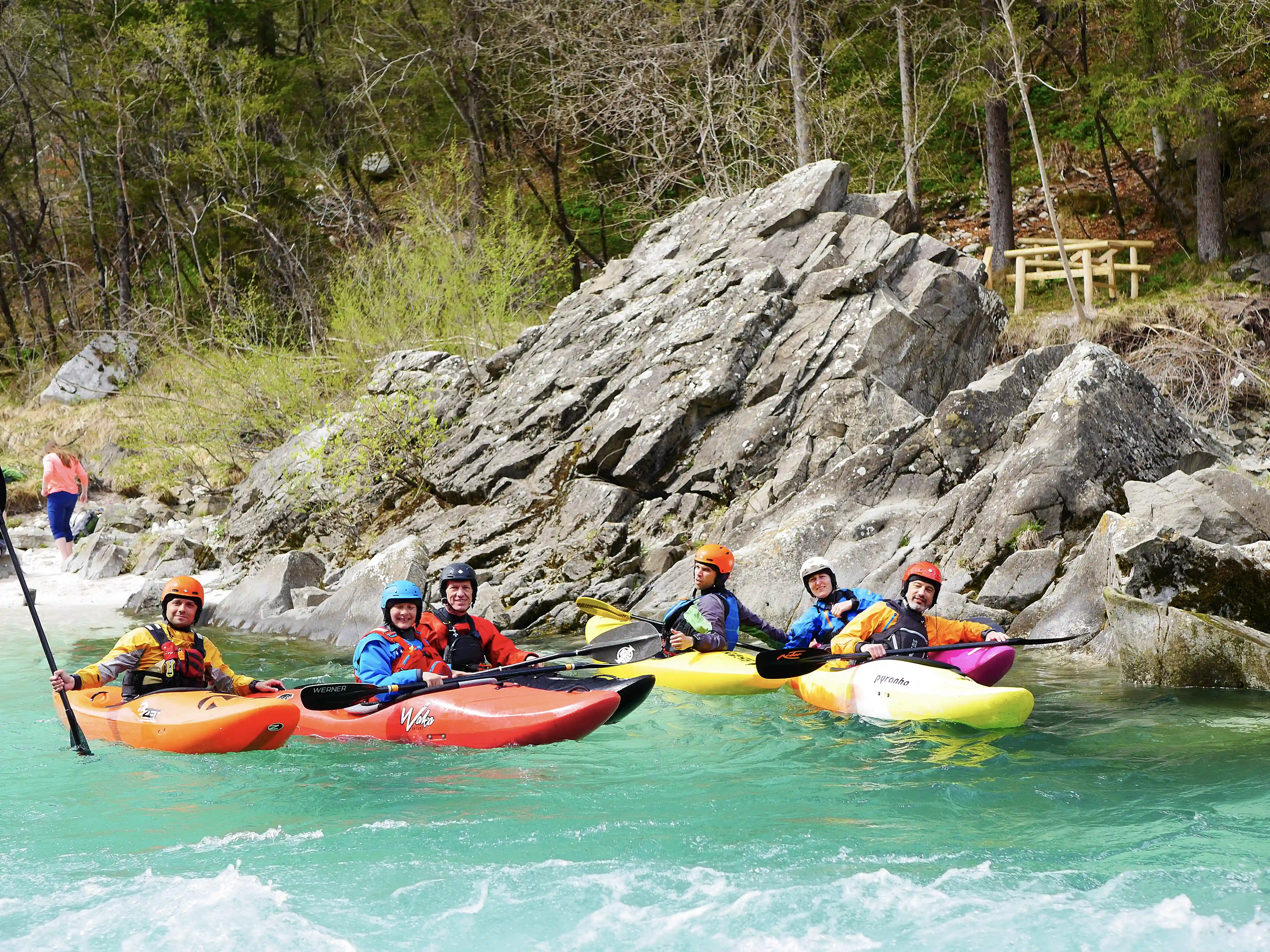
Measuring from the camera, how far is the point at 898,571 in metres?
9.12

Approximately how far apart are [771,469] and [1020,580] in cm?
333

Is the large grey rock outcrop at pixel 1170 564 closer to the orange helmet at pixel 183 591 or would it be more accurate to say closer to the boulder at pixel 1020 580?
the boulder at pixel 1020 580

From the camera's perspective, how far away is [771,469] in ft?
37.5

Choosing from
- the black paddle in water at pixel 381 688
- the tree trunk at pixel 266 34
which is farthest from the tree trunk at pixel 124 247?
the black paddle in water at pixel 381 688

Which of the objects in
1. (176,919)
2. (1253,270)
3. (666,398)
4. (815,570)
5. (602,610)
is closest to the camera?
(176,919)

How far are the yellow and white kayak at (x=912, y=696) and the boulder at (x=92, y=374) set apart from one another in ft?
60.6

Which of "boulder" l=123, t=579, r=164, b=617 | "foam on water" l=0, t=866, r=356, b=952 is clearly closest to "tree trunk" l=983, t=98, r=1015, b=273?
"boulder" l=123, t=579, r=164, b=617

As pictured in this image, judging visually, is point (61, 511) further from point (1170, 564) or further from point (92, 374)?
point (1170, 564)

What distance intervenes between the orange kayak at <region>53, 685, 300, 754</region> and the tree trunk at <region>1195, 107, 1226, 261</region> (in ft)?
53.8

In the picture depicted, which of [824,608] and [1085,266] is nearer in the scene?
[824,608]

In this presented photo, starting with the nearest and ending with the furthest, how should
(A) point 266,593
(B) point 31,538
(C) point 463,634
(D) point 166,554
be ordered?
1. (C) point 463,634
2. (A) point 266,593
3. (D) point 166,554
4. (B) point 31,538

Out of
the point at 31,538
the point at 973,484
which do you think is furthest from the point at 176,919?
the point at 31,538

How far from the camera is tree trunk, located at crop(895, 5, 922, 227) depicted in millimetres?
17516

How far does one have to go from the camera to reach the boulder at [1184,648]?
Answer: 6777 millimetres
